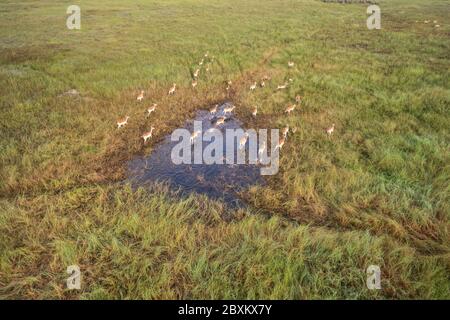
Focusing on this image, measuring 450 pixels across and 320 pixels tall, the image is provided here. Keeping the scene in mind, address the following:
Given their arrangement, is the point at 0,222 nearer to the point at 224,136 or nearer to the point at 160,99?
the point at 224,136

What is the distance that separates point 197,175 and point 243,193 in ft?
5.60

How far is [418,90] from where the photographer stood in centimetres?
1412

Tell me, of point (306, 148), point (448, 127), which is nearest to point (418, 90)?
point (448, 127)

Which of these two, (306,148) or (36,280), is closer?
(36,280)

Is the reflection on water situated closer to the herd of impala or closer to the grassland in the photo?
the grassland

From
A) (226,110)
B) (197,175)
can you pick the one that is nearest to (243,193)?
(197,175)

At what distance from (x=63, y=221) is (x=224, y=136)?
21.1ft

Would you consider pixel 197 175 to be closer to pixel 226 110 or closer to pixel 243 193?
pixel 243 193

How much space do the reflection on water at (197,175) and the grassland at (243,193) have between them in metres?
0.47

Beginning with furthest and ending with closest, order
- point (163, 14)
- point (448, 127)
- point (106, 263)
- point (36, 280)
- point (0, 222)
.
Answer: point (163, 14) → point (448, 127) → point (0, 222) → point (106, 263) → point (36, 280)

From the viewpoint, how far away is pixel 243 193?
8.27m

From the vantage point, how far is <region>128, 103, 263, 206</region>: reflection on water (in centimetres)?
854
